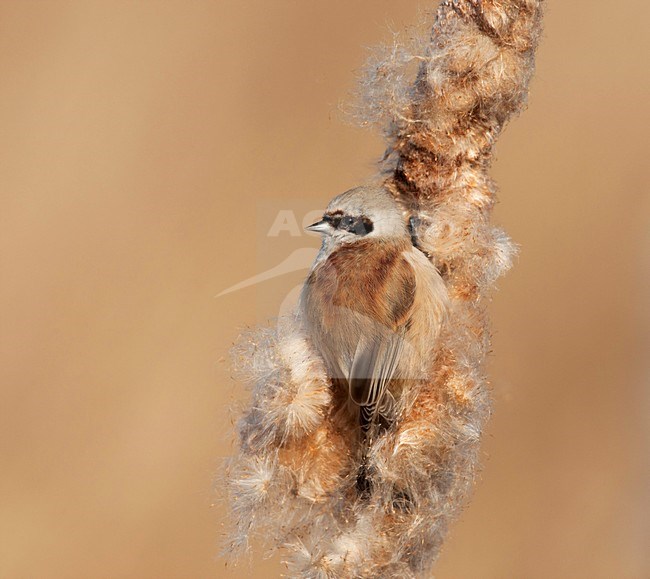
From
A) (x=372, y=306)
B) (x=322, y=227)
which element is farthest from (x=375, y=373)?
(x=322, y=227)

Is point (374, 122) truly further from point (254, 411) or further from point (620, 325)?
point (620, 325)

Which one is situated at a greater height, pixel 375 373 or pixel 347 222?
pixel 347 222

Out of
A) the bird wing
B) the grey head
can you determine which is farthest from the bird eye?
the bird wing

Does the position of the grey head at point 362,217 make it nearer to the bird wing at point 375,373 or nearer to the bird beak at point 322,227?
the bird beak at point 322,227

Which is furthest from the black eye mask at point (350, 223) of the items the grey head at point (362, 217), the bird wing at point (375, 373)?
the bird wing at point (375, 373)

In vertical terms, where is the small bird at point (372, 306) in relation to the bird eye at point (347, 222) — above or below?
below

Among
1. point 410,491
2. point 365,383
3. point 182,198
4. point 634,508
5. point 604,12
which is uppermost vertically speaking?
point 604,12

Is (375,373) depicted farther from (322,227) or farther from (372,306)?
(322,227)

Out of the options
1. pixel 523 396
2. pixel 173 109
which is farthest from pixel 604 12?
pixel 173 109
